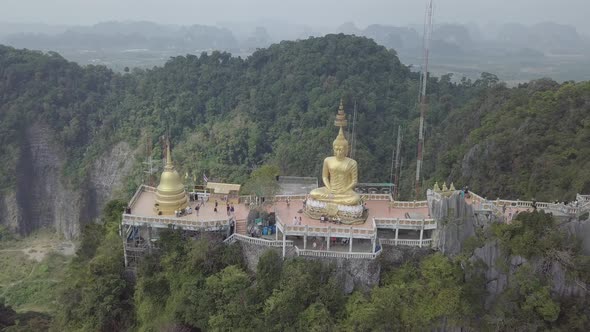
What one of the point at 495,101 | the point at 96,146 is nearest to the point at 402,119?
the point at 495,101

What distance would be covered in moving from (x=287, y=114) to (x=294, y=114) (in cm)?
118

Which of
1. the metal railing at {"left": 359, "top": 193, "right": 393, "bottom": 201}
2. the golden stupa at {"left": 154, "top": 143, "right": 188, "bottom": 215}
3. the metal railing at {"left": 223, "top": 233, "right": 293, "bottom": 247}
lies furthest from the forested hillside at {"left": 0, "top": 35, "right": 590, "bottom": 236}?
the metal railing at {"left": 223, "top": 233, "right": 293, "bottom": 247}

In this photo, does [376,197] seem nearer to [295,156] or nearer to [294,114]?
[295,156]

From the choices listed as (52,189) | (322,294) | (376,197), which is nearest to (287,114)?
(52,189)

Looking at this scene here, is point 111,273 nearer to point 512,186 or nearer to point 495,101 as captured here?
point 512,186

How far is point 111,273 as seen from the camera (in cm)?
2303

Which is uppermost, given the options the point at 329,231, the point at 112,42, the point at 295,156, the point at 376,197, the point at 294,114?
the point at 112,42

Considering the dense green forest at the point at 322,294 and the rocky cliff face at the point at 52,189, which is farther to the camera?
the rocky cliff face at the point at 52,189

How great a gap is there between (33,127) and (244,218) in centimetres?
4200

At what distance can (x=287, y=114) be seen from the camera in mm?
54625

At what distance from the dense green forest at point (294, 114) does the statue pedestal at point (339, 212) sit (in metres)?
13.8

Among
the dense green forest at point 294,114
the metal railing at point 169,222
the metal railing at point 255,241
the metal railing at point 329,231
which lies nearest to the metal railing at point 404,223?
the metal railing at point 329,231

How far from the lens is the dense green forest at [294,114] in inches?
1390

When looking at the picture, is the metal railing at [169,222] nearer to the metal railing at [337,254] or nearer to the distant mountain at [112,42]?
the metal railing at [337,254]
